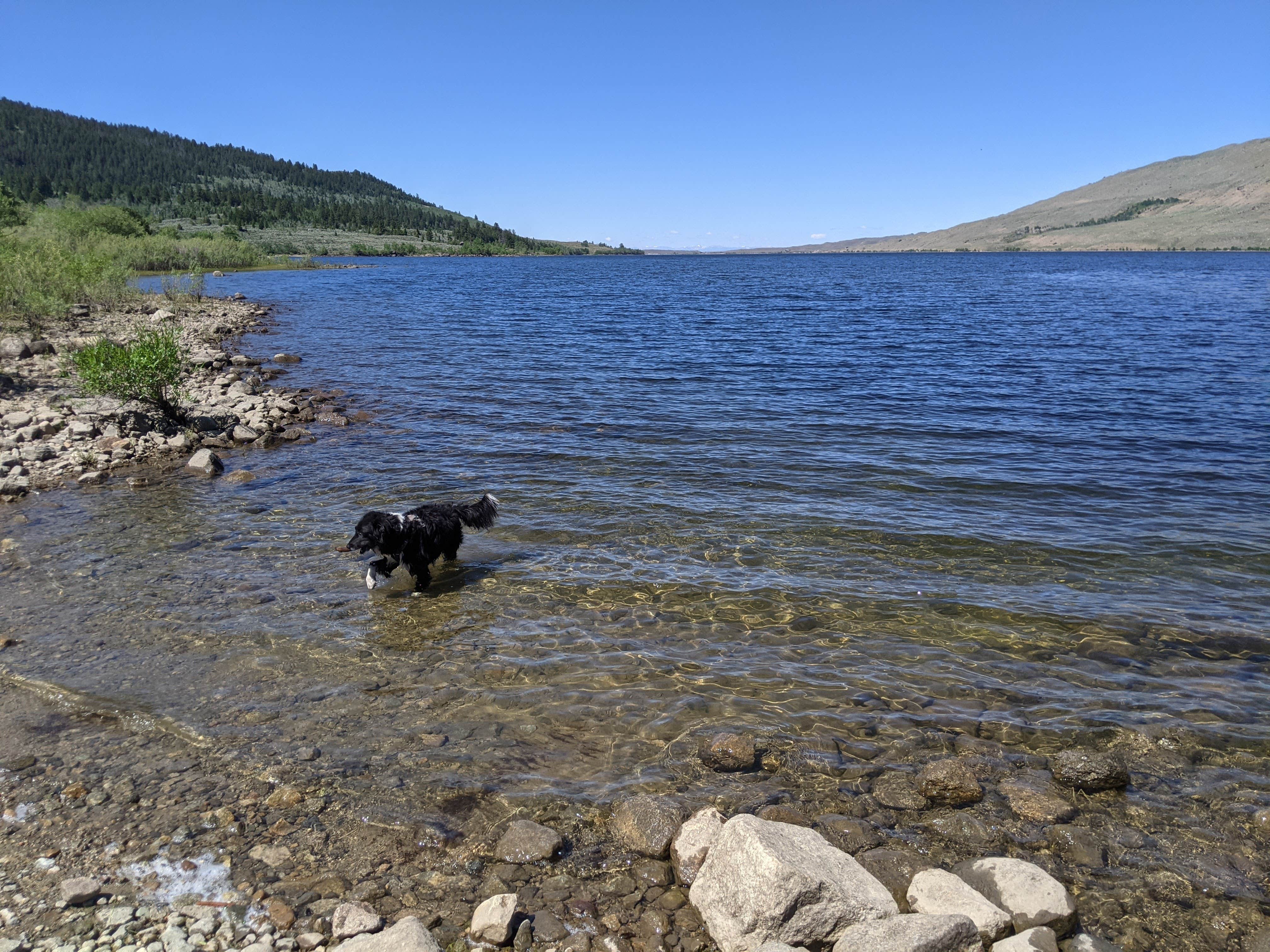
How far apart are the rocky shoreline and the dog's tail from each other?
5367 millimetres

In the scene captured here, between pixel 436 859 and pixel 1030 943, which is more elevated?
pixel 1030 943

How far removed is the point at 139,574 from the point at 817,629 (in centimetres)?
774

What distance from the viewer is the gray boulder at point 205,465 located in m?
12.5

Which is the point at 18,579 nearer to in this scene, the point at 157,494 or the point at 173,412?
the point at 157,494

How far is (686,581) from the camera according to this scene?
28.2 feet

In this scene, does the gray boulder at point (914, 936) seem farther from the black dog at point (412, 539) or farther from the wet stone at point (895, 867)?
the black dog at point (412, 539)

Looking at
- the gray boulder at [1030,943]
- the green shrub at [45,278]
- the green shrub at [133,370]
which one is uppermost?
the green shrub at [45,278]

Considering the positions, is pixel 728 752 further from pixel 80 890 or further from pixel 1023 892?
pixel 80 890

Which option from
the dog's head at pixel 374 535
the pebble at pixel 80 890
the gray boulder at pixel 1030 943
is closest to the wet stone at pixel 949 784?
the gray boulder at pixel 1030 943

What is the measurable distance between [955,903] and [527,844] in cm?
244

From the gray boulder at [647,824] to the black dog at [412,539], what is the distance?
14.7ft

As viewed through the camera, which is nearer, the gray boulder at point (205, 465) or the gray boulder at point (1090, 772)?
the gray boulder at point (1090, 772)

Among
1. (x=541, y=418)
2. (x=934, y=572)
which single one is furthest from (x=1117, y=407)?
(x=541, y=418)

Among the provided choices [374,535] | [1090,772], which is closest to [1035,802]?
[1090,772]
